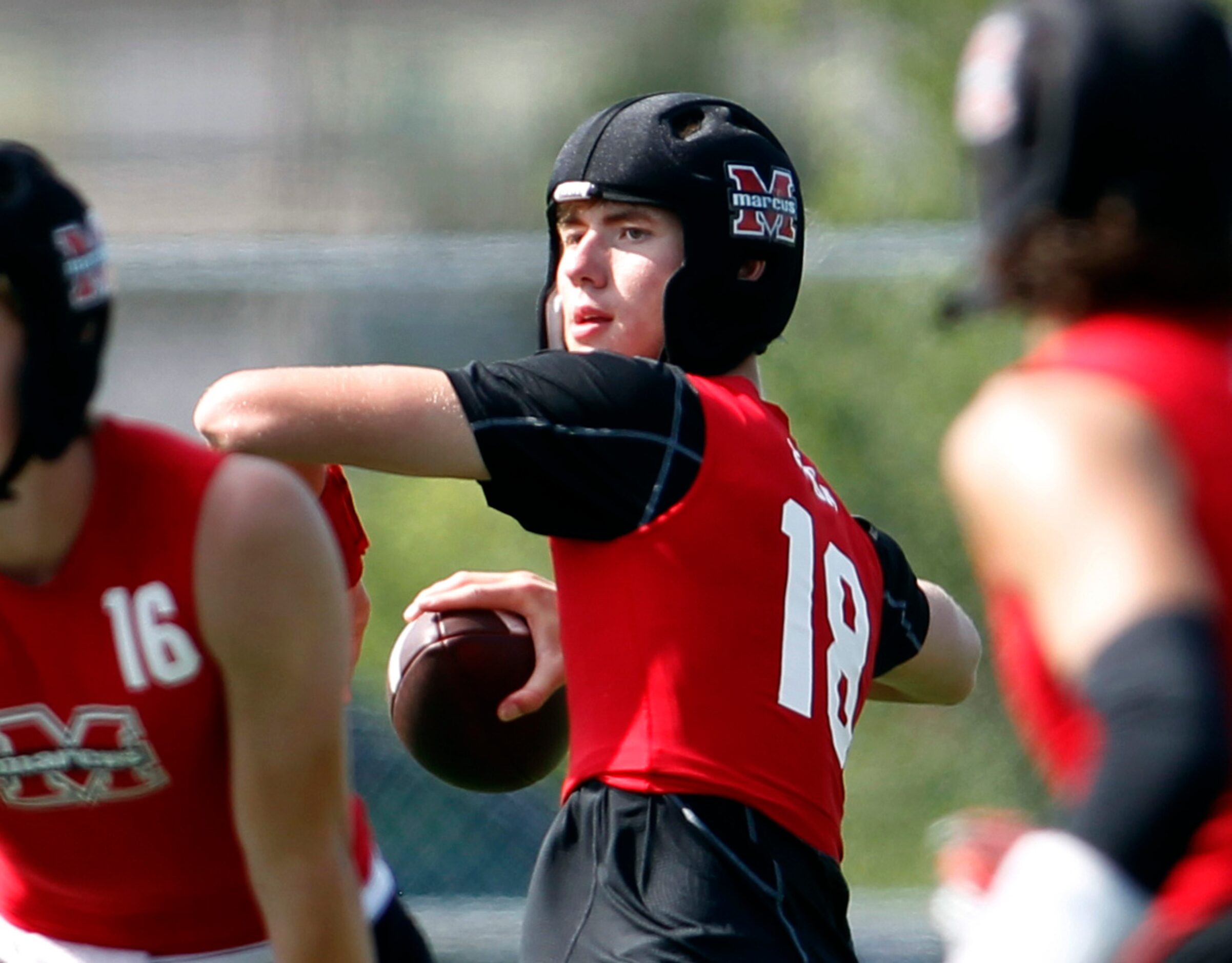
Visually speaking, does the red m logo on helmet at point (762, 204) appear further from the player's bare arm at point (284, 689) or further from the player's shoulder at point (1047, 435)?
the player's shoulder at point (1047, 435)

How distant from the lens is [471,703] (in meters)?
4.00

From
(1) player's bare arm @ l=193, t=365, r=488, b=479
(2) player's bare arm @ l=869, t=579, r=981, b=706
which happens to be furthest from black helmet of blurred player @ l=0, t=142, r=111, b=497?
(2) player's bare arm @ l=869, t=579, r=981, b=706

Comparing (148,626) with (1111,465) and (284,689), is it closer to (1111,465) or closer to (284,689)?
(284,689)

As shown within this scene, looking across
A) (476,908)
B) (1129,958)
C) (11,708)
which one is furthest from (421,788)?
(1129,958)

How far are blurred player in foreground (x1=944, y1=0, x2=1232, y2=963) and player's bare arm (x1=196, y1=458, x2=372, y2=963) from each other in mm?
872

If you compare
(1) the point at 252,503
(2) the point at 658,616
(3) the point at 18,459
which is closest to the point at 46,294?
(3) the point at 18,459

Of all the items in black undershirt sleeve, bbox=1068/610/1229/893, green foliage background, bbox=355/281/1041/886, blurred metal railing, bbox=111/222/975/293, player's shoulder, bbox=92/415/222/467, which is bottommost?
green foliage background, bbox=355/281/1041/886

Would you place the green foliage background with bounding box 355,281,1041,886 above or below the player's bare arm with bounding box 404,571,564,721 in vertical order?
below

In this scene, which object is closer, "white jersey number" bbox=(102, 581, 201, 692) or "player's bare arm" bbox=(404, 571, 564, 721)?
"white jersey number" bbox=(102, 581, 201, 692)

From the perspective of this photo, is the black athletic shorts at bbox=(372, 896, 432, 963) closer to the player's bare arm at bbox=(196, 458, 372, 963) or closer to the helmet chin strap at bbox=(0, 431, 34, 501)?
the player's bare arm at bbox=(196, 458, 372, 963)

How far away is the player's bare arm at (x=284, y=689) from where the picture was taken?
2654mm

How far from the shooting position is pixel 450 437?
139 inches

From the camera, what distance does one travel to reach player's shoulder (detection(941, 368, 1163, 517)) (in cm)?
207

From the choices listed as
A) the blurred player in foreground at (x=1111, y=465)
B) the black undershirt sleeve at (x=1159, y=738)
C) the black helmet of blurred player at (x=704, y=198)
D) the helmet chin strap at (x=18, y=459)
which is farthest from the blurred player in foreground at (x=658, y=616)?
the black undershirt sleeve at (x=1159, y=738)
